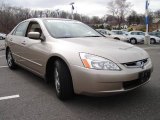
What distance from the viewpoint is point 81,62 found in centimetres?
372

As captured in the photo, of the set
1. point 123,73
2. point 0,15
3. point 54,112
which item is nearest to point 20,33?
point 54,112

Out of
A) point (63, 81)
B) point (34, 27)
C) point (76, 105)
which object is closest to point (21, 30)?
point (34, 27)

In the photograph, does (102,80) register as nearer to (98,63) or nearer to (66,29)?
(98,63)

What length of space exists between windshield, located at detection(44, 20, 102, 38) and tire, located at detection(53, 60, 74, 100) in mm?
833

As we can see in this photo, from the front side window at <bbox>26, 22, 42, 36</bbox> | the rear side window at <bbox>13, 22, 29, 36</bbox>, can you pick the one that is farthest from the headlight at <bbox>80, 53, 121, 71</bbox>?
the rear side window at <bbox>13, 22, 29, 36</bbox>

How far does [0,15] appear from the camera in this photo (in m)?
53.7

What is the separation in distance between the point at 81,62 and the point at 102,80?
0.43 metres

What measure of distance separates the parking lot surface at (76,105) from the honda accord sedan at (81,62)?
28 cm

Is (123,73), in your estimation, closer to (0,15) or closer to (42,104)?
(42,104)

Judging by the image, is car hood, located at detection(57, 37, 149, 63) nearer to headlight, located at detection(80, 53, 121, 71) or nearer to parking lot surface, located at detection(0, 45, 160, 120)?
headlight, located at detection(80, 53, 121, 71)

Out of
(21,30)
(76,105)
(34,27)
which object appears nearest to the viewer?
(76,105)

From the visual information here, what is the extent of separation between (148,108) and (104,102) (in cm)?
72

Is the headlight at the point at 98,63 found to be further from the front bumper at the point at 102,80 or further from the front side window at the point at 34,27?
the front side window at the point at 34,27

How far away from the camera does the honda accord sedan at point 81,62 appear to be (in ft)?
11.8
